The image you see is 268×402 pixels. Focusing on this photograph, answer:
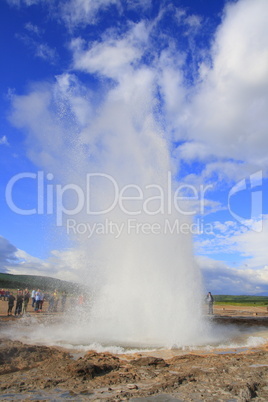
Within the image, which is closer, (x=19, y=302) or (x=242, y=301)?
(x=19, y=302)

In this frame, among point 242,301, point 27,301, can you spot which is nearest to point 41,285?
Answer: point 242,301

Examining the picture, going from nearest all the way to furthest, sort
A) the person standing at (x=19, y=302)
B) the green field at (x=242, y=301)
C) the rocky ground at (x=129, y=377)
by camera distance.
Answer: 1. the rocky ground at (x=129, y=377)
2. the person standing at (x=19, y=302)
3. the green field at (x=242, y=301)

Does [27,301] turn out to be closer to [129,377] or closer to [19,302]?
[19,302]

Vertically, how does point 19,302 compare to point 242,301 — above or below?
above

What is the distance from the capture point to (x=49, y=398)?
4906 millimetres

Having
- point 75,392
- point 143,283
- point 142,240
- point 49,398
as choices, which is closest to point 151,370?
point 75,392

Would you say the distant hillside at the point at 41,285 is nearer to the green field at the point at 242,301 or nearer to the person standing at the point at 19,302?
the person standing at the point at 19,302

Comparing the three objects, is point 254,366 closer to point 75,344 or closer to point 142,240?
point 75,344

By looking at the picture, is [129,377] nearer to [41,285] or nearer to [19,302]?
[19,302]

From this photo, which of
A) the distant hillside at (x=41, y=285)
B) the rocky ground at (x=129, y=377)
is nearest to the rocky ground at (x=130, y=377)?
the rocky ground at (x=129, y=377)

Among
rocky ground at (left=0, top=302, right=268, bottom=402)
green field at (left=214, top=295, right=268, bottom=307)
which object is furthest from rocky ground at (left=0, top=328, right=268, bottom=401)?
green field at (left=214, top=295, right=268, bottom=307)

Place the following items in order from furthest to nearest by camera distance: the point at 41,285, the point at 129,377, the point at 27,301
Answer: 1. the point at 41,285
2. the point at 27,301
3. the point at 129,377

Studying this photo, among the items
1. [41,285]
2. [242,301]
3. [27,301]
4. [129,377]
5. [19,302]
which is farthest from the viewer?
[41,285]

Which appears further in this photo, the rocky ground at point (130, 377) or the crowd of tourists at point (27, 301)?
the crowd of tourists at point (27, 301)
